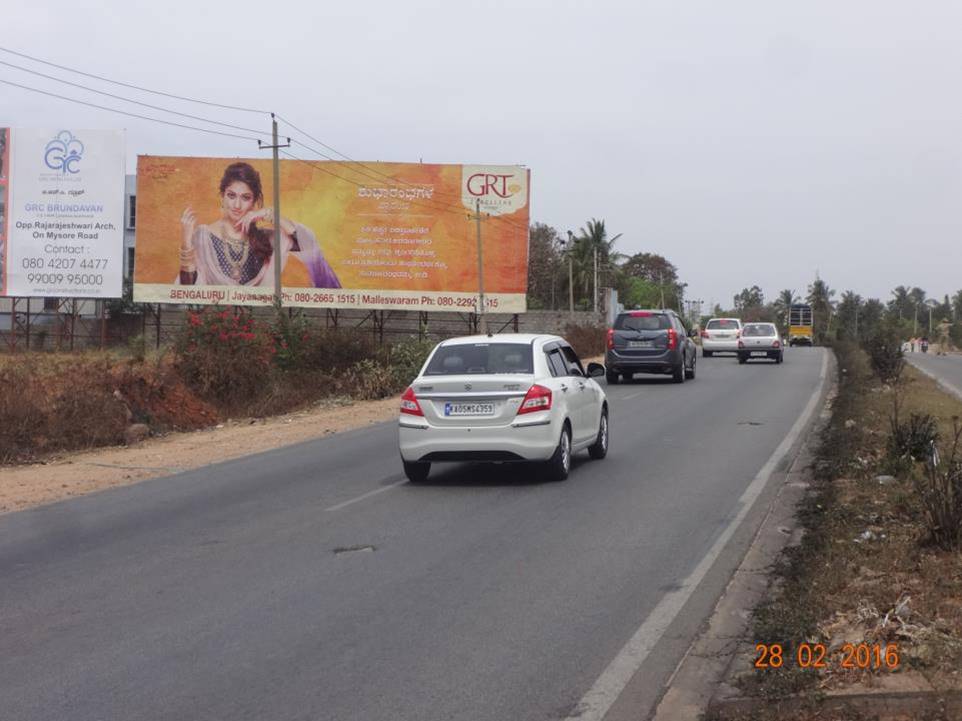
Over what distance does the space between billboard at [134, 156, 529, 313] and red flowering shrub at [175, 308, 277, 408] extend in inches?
759

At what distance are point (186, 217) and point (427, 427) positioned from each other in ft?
117

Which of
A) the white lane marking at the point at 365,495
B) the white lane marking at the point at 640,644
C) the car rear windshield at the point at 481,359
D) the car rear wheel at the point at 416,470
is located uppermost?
the car rear windshield at the point at 481,359

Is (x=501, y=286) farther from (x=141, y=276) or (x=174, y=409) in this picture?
(x=174, y=409)

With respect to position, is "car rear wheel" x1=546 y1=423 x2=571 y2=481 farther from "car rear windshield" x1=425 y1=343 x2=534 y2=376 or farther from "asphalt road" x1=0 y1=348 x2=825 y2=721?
"car rear windshield" x1=425 y1=343 x2=534 y2=376

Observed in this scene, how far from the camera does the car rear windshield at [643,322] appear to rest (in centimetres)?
2975

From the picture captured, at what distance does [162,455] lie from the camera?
17344 millimetres

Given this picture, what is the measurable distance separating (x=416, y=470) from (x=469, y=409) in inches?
43.9

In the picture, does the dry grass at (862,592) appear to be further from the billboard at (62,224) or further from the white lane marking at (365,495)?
the billboard at (62,224)

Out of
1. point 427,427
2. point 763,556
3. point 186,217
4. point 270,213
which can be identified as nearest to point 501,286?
point 270,213

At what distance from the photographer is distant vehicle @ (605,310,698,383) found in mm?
29453

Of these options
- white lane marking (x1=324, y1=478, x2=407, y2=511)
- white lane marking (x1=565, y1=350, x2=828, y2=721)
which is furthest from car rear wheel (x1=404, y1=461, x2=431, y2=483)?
white lane marking (x1=565, y1=350, x2=828, y2=721)

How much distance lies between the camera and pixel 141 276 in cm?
4609

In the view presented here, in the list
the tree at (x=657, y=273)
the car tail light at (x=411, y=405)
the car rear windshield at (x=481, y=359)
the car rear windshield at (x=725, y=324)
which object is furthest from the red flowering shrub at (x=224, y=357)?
the tree at (x=657, y=273)

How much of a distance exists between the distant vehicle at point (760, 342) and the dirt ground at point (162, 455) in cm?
2105
